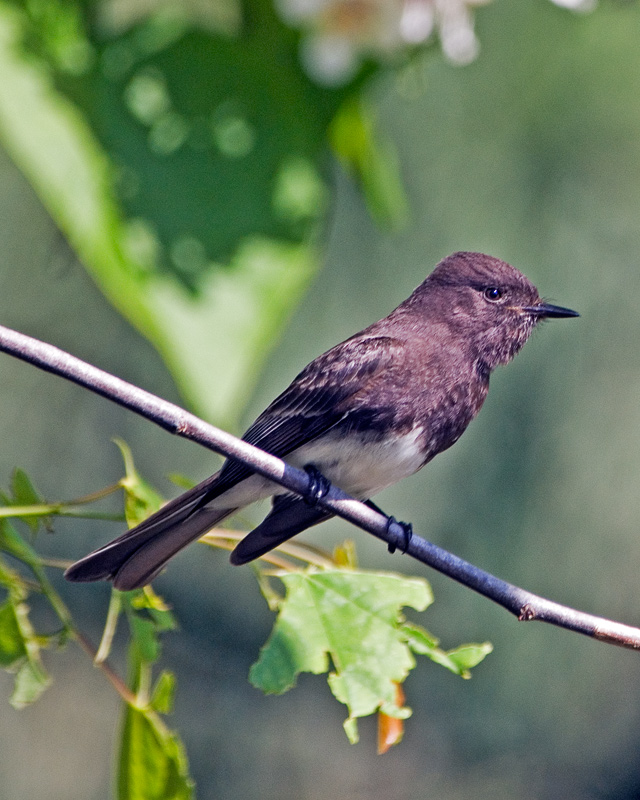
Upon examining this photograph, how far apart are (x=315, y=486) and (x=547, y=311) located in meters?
0.83

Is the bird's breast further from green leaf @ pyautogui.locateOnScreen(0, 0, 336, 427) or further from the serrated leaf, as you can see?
green leaf @ pyautogui.locateOnScreen(0, 0, 336, 427)

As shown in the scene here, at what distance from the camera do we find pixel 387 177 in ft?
5.31

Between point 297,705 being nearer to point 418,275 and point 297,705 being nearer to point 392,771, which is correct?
point 392,771

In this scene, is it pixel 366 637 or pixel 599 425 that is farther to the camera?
pixel 599 425

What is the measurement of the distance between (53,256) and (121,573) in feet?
1.71

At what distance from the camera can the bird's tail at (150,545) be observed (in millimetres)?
1789

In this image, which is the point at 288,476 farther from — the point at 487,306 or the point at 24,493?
the point at 487,306

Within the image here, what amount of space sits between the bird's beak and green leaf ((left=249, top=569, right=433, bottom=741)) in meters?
0.99

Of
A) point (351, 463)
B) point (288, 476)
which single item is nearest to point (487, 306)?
point (351, 463)

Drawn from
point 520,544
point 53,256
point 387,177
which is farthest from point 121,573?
point 520,544

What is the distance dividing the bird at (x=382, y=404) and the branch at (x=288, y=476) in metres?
0.42

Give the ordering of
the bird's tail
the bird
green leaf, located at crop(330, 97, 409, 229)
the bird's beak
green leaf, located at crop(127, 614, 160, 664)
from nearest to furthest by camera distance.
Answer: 1. green leaf, located at crop(127, 614, 160, 664)
2. green leaf, located at crop(330, 97, 409, 229)
3. the bird's tail
4. the bird
5. the bird's beak

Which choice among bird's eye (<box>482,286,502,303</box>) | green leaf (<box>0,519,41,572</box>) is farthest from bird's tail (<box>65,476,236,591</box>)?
bird's eye (<box>482,286,502,303</box>)

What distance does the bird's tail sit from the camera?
1789 mm
